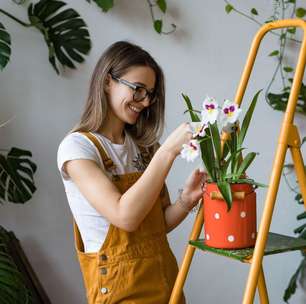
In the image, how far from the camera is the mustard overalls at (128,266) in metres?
1.43

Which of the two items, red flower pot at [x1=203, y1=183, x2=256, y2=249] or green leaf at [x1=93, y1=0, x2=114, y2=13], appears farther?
green leaf at [x1=93, y1=0, x2=114, y2=13]

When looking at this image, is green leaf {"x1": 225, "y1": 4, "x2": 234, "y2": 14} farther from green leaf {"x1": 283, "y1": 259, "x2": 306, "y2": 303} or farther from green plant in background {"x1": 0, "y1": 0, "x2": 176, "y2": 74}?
green leaf {"x1": 283, "y1": 259, "x2": 306, "y2": 303}

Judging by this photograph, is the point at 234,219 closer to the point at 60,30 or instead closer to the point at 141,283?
the point at 141,283

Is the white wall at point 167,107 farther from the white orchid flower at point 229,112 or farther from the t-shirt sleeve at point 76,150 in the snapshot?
the white orchid flower at point 229,112

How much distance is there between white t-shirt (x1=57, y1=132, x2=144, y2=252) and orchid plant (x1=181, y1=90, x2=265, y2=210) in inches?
11.6

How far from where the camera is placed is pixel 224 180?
1.27 meters

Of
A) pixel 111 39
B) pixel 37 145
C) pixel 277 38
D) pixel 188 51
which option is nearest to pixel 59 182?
pixel 37 145

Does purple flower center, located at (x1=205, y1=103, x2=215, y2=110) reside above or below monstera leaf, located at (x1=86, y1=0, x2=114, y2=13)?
below

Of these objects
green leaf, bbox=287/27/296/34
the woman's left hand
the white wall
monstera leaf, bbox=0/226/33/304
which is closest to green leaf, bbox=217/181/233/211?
the woman's left hand

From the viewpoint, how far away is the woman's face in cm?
151

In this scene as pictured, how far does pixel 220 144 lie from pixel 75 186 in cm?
40

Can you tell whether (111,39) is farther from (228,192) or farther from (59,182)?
(228,192)

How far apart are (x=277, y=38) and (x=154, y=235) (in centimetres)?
138

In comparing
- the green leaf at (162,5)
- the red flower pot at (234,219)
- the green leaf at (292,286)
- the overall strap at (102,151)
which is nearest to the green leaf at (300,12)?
the green leaf at (162,5)
